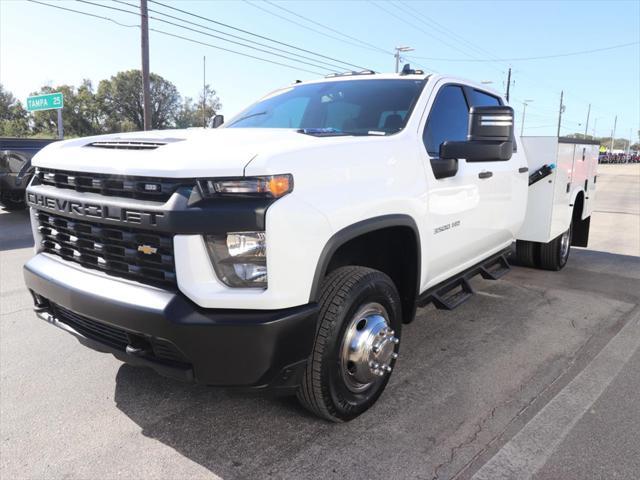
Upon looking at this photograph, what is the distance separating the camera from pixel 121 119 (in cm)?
7981

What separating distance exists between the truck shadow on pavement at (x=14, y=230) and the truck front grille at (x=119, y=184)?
5733 mm

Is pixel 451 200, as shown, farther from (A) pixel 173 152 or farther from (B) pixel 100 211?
(B) pixel 100 211

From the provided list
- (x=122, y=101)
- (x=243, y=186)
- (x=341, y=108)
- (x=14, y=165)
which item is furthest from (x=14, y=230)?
(x=122, y=101)

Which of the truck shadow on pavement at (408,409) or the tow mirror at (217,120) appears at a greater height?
the tow mirror at (217,120)

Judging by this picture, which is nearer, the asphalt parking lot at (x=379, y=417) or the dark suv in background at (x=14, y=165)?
the asphalt parking lot at (x=379, y=417)

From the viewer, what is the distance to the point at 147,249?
7.15 ft

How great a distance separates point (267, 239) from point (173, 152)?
57 centimetres

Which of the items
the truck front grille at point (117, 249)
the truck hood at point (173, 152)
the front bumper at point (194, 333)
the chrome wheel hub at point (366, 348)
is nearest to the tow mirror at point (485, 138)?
the truck hood at point (173, 152)

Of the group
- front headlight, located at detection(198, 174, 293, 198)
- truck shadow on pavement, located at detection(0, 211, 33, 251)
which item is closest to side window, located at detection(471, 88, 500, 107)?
front headlight, located at detection(198, 174, 293, 198)

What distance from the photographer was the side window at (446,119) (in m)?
3.33

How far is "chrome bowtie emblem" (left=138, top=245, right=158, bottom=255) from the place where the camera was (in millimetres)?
2166

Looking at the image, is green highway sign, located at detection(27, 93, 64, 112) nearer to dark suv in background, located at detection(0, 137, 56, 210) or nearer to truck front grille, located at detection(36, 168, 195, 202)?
dark suv in background, located at detection(0, 137, 56, 210)

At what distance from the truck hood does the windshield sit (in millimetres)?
747

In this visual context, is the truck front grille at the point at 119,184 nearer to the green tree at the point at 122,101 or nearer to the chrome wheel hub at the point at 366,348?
the chrome wheel hub at the point at 366,348
